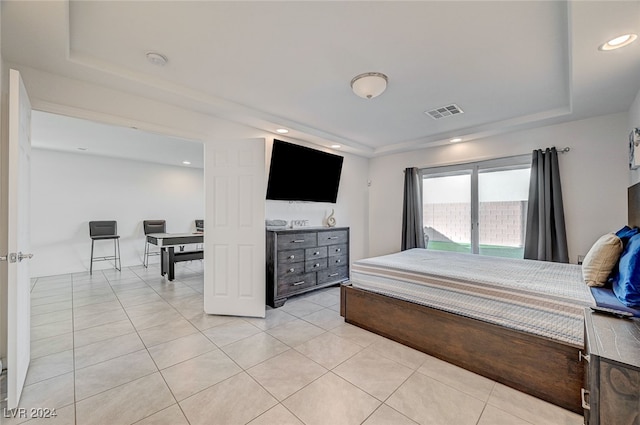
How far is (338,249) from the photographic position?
14.0 ft

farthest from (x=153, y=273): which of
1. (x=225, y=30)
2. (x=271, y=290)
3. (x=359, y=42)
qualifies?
(x=359, y=42)

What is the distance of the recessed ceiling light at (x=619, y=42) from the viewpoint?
5.66ft

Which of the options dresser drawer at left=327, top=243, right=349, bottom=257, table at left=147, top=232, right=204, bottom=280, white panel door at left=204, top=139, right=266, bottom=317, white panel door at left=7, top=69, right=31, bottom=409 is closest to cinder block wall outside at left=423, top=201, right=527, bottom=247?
dresser drawer at left=327, top=243, right=349, bottom=257

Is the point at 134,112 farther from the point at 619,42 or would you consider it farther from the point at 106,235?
the point at 106,235

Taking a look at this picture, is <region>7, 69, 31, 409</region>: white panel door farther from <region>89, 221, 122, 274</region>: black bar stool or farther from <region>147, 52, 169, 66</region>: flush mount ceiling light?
<region>89, 221, 122, 274</region>: black bar stool

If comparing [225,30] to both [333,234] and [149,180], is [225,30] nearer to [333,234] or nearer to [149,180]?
[333,234]

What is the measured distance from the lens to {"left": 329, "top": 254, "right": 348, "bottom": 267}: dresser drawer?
13.7 feet

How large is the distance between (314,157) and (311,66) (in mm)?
2051

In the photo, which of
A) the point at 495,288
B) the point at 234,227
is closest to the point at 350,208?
the point at 234,227

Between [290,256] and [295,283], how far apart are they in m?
0.40

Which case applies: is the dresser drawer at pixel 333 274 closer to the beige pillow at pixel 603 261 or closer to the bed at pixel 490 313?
the bed at pixel 490 313

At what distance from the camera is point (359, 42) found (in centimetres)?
198

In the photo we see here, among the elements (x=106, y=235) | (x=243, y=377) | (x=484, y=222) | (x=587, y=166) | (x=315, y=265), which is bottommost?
(x=243, y=377)

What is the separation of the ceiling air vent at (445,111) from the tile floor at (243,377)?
2790mm
